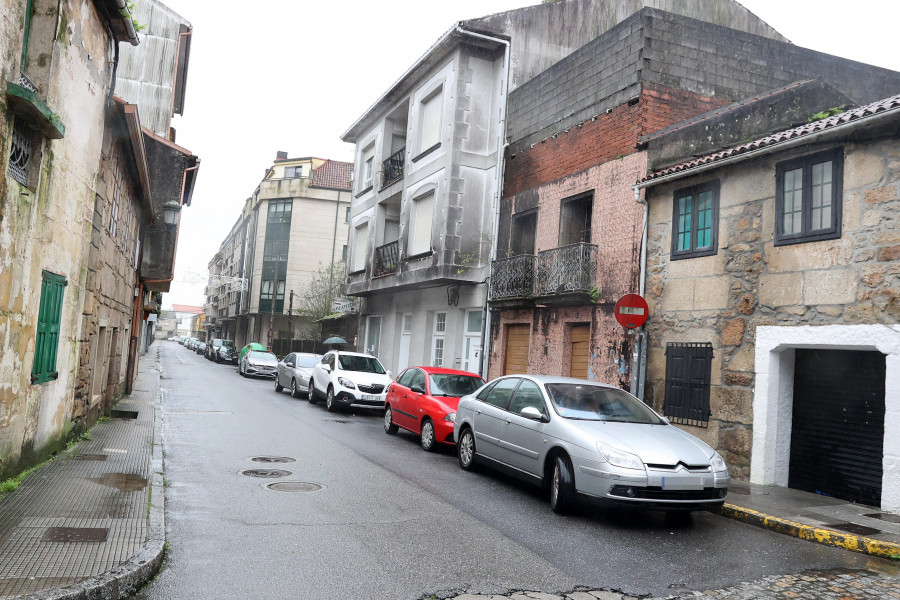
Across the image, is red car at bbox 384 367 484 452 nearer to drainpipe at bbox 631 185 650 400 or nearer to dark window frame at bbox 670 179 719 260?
drainpipe at bbox 631 185 650 400

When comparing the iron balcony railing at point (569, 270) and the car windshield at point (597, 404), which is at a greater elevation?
the iron balcony railing at point (569, 270)

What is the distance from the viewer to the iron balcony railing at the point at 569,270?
14273 millimetres

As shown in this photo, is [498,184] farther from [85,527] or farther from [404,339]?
[85,527]

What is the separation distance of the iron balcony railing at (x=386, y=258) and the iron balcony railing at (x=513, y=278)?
5.91m

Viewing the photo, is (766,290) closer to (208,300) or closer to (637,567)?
A: (637,567)

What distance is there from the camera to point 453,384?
41.8 ft

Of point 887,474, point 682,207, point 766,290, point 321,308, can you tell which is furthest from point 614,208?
point 321,308

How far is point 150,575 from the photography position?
4.64 metres

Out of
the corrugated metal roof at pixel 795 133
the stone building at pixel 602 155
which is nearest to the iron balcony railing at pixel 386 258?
the stone building at pixel 602 155

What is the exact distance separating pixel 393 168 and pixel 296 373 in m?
8.44

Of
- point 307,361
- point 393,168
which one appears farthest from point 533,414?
point 393,168

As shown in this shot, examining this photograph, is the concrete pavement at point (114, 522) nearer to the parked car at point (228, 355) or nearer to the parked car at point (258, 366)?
the parked car at point (258, 366)

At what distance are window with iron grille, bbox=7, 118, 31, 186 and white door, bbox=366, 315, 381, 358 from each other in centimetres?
2044

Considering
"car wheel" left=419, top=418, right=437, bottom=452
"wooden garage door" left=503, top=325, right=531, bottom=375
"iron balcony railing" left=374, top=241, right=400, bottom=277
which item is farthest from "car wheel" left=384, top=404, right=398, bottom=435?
"iron balcony railing" left=374, top=241, right=400, bottom=277
